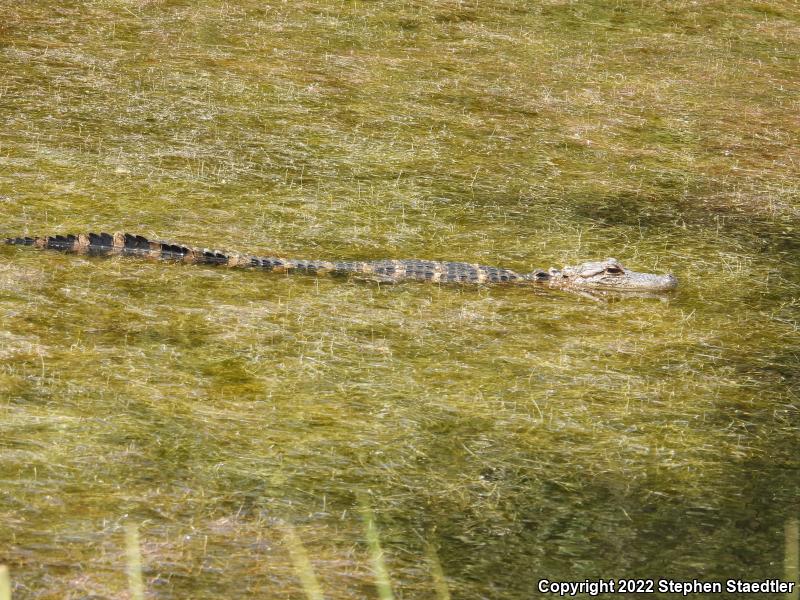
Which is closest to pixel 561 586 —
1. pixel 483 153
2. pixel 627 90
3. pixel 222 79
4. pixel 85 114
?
pixel 483 153

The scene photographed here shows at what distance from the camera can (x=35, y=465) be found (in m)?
3.65

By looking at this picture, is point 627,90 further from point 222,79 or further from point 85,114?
point 85,114

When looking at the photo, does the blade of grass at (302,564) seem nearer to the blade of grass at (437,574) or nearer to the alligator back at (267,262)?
the blade of grass at (437,574)

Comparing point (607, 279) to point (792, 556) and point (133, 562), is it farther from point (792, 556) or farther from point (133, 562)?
point (133, 562)

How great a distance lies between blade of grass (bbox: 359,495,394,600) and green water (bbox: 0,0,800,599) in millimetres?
21

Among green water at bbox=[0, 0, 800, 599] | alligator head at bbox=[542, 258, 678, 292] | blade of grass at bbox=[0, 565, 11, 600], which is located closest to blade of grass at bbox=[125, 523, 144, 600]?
green water at bbox=[0, 0, 800, 599]

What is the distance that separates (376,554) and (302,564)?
0.71 feet

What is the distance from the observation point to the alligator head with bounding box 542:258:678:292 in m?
5.67

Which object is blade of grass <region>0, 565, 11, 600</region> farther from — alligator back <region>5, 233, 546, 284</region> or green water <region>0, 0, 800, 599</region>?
alligator back <region>5, 233, 546, 284</region>

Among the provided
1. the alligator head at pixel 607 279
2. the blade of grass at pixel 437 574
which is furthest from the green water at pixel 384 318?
the alligator head at pixel 607 279

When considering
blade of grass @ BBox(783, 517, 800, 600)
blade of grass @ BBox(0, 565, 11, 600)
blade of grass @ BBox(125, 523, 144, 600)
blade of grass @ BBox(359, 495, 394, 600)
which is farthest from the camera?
blade of grass @ BBox(783, 517, 800, 600)

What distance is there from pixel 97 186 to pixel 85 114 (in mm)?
1069

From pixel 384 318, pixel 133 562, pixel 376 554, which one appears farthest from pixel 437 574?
pixel 384 318

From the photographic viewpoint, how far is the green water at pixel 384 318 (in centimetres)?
347
